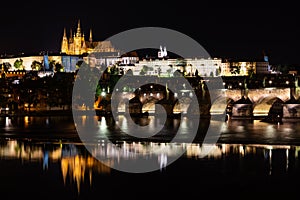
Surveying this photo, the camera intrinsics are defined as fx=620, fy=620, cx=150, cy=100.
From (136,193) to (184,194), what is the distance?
121 centimetres

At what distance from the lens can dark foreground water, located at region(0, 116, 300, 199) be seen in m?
15.7

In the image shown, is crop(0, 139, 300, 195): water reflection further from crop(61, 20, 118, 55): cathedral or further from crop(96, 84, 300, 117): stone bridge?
crop(61, 20, 118, 55): cathedral

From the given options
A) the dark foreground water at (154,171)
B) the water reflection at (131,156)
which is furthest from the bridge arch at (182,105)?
the water reflection at (131,156)

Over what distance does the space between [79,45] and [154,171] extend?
275 feet

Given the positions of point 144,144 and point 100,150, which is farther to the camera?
point 144,144

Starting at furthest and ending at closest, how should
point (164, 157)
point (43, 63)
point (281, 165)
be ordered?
point (43, 63), point (164, 157), point (281, 165)

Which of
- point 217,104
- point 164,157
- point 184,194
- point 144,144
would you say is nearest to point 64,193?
point 184,194

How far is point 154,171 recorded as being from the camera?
18.4m

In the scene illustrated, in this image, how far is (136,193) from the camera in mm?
15656

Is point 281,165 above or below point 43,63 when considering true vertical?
below

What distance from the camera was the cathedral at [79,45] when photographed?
101 meters

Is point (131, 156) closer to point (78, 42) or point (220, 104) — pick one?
point (220, 104)

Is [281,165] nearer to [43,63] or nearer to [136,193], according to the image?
[136,193]

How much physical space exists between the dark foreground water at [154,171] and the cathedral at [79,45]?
73133 mm
